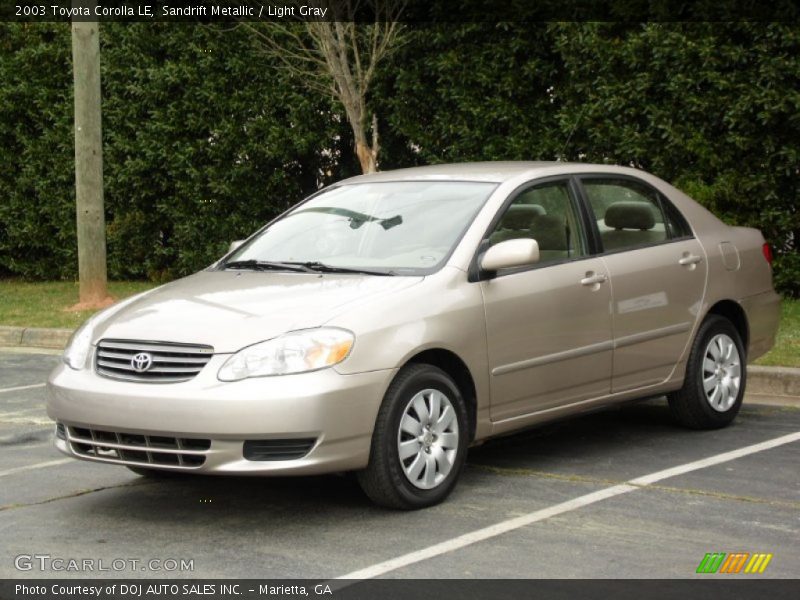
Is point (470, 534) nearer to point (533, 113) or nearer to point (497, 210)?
point (497, 210)

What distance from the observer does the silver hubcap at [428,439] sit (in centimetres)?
623

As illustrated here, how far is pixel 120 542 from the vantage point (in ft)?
19.3

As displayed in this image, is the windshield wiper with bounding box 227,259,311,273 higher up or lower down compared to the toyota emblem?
higher up

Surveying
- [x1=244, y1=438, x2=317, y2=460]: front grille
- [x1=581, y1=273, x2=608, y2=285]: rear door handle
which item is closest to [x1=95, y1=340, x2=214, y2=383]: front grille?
[x1=244, y1=438, x2=317, y2=460]: front grille

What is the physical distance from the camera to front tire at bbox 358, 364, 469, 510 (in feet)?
20.1

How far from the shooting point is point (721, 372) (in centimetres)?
820

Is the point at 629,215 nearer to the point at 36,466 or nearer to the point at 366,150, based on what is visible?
the point at 36,466

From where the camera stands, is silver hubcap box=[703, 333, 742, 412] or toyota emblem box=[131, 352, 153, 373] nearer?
toyota emblem box=[131, 352, 153, 373]

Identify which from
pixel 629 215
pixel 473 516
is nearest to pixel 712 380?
pixel 629 215

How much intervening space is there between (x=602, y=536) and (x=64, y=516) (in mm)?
2449

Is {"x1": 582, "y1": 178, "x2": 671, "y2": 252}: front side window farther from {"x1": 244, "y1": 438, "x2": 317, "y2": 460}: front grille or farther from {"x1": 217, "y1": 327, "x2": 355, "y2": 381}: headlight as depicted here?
{"x1": 244, "y1": 438, "x2": 317, "y2": 460}: front grille

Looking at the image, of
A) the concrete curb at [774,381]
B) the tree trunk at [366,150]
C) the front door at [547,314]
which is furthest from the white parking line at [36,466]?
the tree trunk at [366,150]

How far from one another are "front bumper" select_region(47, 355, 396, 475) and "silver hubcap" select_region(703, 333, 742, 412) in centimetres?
270

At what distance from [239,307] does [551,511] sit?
1.69m
